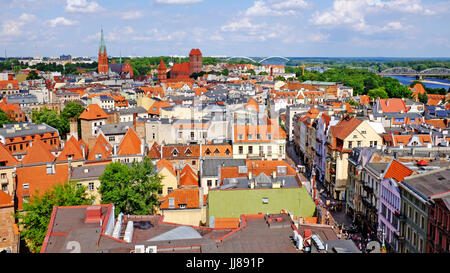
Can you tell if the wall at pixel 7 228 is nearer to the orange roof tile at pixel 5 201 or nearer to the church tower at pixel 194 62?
the orange roof tile at pixel 5 201

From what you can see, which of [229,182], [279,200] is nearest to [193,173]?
[229,182]

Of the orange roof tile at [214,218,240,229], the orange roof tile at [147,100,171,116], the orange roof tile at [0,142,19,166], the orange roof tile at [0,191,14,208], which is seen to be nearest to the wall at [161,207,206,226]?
the orange roof tile at [214,218,240,229]

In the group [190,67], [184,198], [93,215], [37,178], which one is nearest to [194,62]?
[190,67]

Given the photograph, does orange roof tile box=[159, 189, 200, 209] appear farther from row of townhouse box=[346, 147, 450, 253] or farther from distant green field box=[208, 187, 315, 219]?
row of townhouse box=[346, 147, 450, 253]

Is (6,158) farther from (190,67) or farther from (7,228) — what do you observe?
(190,67)

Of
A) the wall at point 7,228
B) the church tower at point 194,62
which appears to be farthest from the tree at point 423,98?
the wall at point 7,228

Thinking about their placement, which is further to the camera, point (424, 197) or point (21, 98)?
point (21, 98)

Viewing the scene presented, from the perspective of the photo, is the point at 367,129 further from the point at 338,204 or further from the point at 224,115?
the point at 224,115
